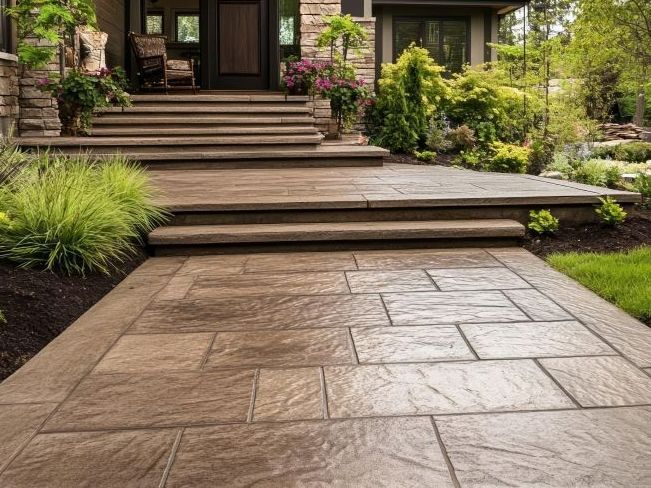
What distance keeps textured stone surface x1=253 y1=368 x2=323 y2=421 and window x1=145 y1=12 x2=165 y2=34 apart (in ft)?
48.9

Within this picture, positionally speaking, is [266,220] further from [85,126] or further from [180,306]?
[85,126]

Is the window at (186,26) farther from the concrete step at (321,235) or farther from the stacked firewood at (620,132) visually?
the concrete step at (321,235)

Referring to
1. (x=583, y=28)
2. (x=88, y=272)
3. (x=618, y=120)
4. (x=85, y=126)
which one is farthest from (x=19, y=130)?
(x=618, y=120)

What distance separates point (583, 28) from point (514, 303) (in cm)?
988

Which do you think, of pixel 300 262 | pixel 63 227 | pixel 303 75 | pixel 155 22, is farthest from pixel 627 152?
pixel 155 22

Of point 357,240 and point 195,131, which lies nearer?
point 357,240

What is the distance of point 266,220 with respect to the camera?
4660 millimetres

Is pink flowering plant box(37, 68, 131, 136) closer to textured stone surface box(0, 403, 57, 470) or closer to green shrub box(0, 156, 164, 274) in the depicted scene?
green shrub box(0, 156, 164, 274)

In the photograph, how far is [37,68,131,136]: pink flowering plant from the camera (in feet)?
24.8

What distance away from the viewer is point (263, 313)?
10.3 feet

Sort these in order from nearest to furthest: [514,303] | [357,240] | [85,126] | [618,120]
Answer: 1. [514,303]
2. [357,240]
3. [85,126]
4. [618,120]

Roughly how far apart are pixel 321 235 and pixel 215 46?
699 cm

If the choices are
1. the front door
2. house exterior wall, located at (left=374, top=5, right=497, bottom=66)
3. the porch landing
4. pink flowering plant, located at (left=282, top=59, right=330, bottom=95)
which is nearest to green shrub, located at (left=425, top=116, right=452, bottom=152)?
pink flowering plant, located at (left=282, top=59, right=330, bottom=95)

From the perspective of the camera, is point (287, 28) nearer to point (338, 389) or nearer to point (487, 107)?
point (487, 107)
